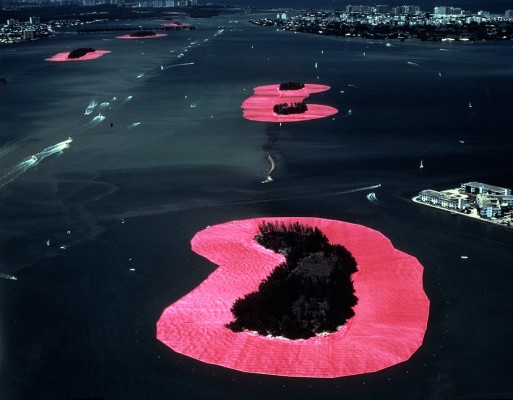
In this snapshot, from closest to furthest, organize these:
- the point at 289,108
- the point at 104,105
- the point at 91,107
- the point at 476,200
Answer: the point at 476,200
the point at 289,108
the point at 91,107
the point at 104,105

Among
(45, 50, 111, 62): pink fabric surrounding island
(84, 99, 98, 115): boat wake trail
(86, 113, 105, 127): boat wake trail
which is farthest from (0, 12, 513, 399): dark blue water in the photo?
(45, 50, 111, 62): pink fabric surrounding island

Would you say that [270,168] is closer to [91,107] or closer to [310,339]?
[310,339]

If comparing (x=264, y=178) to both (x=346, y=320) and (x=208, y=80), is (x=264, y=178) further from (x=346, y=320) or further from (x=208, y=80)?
(x=208, y=80)

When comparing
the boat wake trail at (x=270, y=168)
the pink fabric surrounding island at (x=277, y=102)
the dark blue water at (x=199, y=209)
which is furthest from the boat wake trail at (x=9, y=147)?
the pink fabric surrounding island at (x=277, y=102)

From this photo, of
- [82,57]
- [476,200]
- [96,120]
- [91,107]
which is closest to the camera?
[476,200]

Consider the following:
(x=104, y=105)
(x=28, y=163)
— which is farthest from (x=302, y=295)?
(x=104, y=105)

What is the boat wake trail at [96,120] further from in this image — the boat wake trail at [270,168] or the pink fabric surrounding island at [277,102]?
the boat wake trail at [270,168]

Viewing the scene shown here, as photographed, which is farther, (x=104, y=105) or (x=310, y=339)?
(x=104, y=105)
